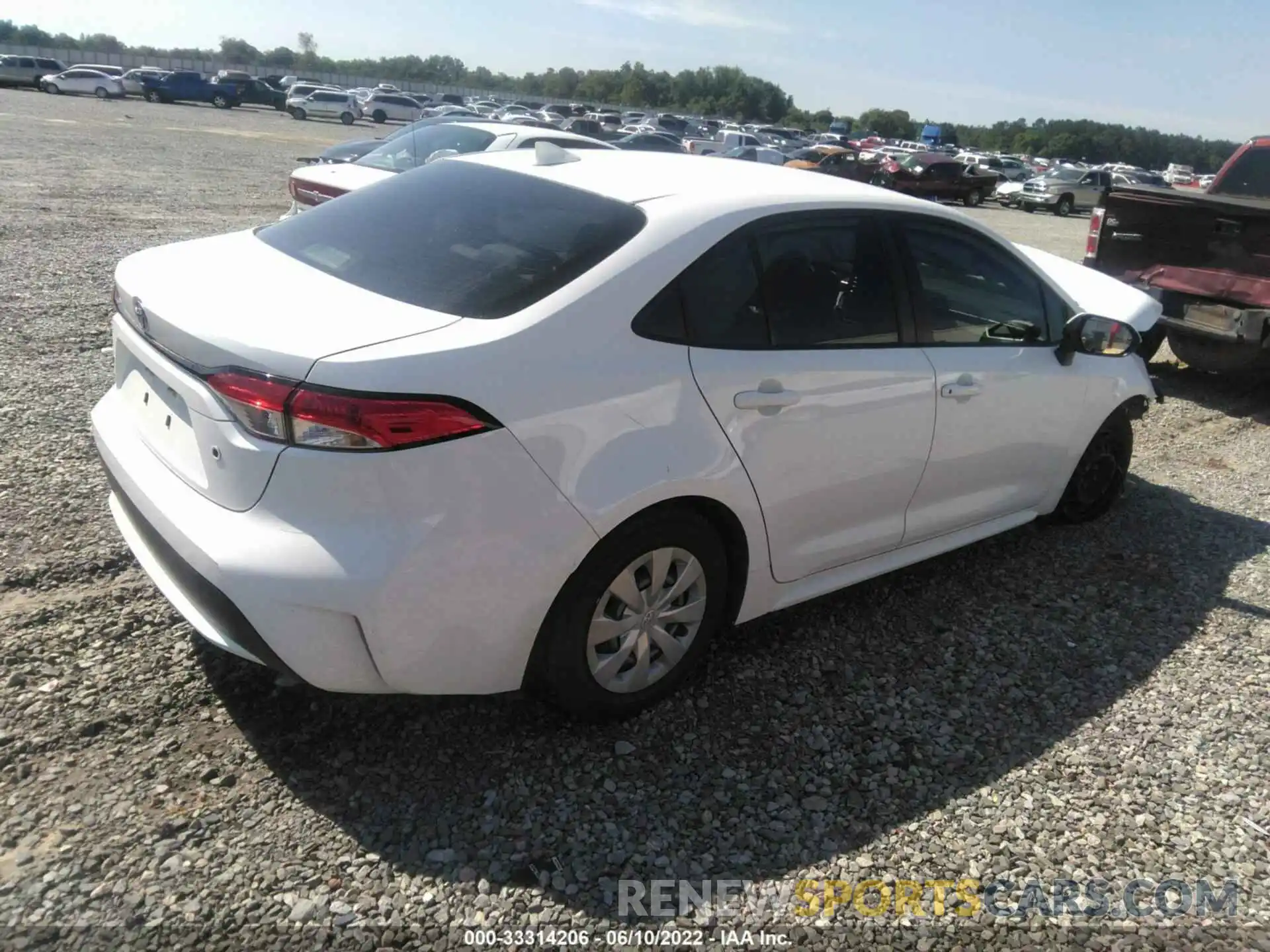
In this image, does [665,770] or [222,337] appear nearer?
[222,337]

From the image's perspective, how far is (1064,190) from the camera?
1286 inches

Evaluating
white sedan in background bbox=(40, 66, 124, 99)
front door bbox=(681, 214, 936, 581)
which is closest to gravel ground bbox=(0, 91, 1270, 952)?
front door bbox=(681, 214, 936, 581)

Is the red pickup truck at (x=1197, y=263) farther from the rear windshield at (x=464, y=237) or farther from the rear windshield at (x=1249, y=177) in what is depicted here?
the rear windshield at (x=464, y=237)

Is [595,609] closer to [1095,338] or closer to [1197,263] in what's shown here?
[1095,338]

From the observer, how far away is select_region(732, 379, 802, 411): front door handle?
3.06m

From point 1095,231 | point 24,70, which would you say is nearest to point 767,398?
point 1095,231

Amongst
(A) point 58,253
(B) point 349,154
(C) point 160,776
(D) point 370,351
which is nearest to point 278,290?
(D) point 370,351

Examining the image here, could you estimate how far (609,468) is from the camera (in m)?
2.73

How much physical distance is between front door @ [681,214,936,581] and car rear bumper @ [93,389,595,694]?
751mm

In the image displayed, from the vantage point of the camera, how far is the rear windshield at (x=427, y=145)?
10.6 meters

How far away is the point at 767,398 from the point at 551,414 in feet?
2.68

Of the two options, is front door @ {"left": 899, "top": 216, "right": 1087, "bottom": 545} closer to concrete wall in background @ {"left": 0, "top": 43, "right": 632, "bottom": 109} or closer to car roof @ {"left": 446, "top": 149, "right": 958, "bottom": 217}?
car roof @ {"left": 446, "top": 149, "right": 958, "bottom": 217}

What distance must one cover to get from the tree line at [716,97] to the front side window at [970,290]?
106830 millimetres

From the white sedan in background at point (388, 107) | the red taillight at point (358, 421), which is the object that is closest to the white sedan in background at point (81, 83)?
the white sedan in background at point (388, 107)
